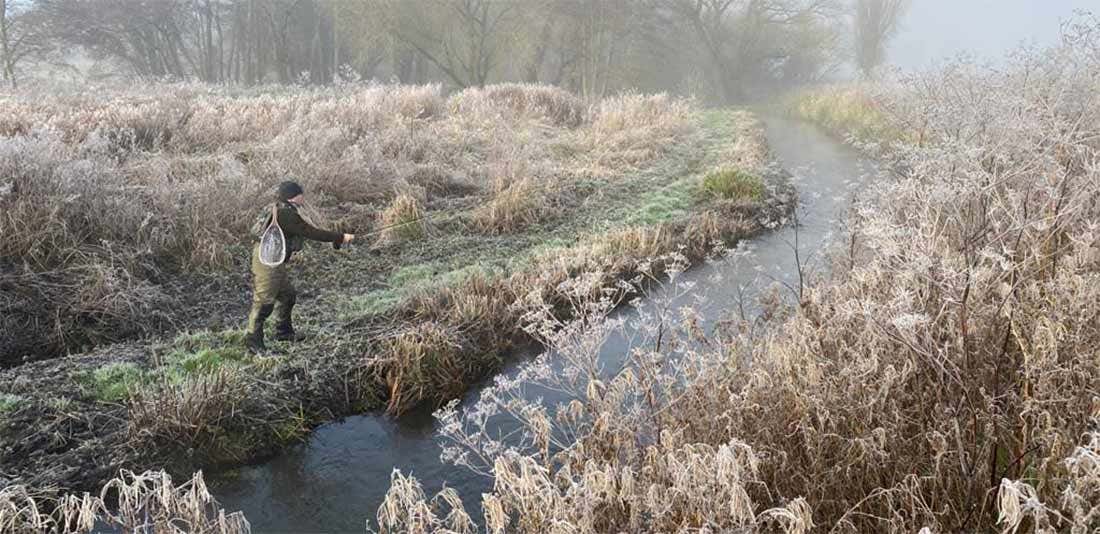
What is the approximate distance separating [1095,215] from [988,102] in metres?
1.87

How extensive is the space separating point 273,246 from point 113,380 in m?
1.47

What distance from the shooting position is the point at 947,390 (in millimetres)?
3340

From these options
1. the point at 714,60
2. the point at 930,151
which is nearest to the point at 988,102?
the point at 930,151

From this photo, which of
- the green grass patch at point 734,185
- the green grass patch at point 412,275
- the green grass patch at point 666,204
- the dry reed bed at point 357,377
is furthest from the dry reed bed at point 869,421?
the green grass patch at point 734,185

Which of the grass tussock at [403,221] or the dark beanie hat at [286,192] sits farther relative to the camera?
the grass tussock at [403,221]

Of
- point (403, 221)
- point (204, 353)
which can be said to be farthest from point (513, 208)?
point (204, 353)

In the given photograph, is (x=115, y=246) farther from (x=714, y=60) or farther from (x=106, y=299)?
(x=714, y=60)

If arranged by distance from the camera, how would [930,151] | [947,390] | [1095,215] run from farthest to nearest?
[930,151] → [1095,215] → [947,390]

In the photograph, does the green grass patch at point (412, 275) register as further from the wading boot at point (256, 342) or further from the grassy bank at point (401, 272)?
the wading boot at point (256, 342)

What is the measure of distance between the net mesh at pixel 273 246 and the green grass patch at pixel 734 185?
7.56m

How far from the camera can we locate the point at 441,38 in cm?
2725

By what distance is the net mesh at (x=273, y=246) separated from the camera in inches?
210

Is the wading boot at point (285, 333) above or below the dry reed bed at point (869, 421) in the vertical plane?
below

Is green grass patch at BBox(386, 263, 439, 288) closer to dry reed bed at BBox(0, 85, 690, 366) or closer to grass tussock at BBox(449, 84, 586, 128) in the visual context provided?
dry reed bed at BBox(0, 85, 690, 366)
